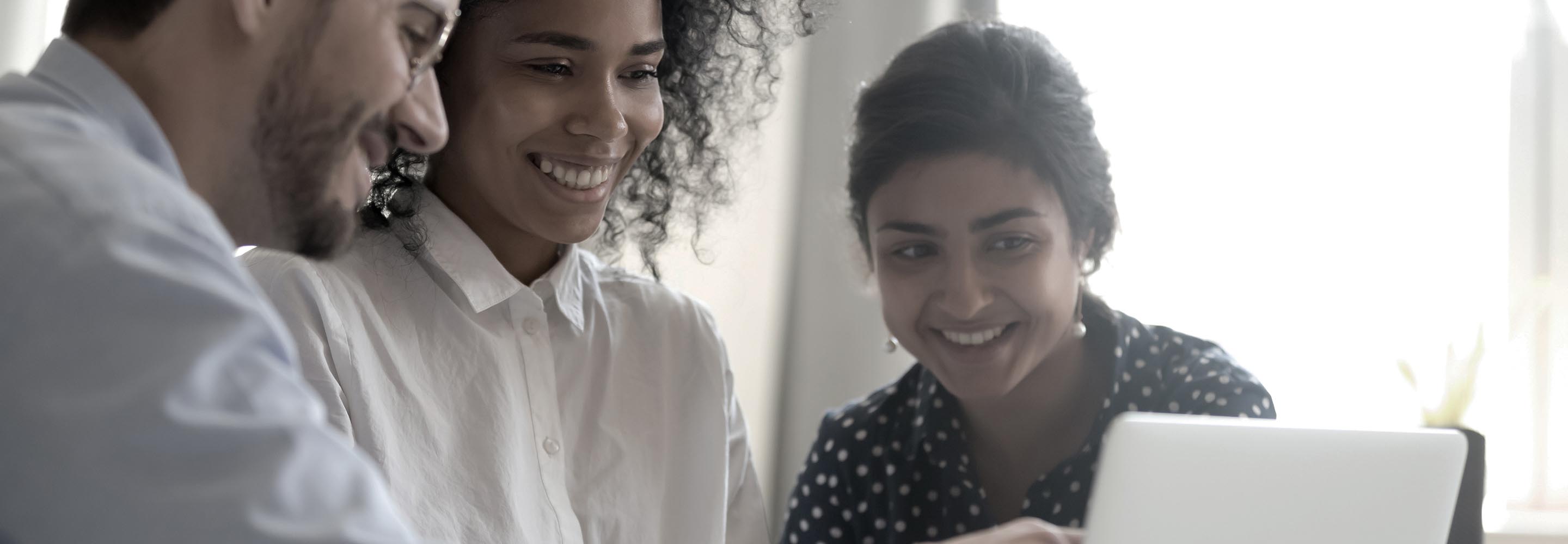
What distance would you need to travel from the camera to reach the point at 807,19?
5.93 ft

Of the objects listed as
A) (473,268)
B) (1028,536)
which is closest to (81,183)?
(1028,536)

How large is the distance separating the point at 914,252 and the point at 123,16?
112 centimetres

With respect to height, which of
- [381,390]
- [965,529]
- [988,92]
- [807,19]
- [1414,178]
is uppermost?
[807,19]

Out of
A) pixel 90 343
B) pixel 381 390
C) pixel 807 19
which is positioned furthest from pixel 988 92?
pixel 90 343

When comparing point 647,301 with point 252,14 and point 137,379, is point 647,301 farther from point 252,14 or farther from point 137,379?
point 137,379

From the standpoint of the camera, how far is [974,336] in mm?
1689

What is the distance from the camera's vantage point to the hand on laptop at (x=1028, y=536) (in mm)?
975

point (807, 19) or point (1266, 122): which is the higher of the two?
point (807, 19)

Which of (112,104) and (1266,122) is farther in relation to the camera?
(1266,122)

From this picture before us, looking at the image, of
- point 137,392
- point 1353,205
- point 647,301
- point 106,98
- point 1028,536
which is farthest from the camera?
point 1353,205

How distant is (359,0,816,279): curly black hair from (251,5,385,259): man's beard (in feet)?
2.90

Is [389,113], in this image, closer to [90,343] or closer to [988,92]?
[90,343]

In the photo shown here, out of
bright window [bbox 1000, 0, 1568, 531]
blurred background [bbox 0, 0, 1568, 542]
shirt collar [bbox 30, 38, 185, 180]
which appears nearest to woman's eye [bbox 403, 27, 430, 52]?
shirt collar [bbox 30, 38, 185, 180]

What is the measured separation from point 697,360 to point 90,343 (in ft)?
3.46
